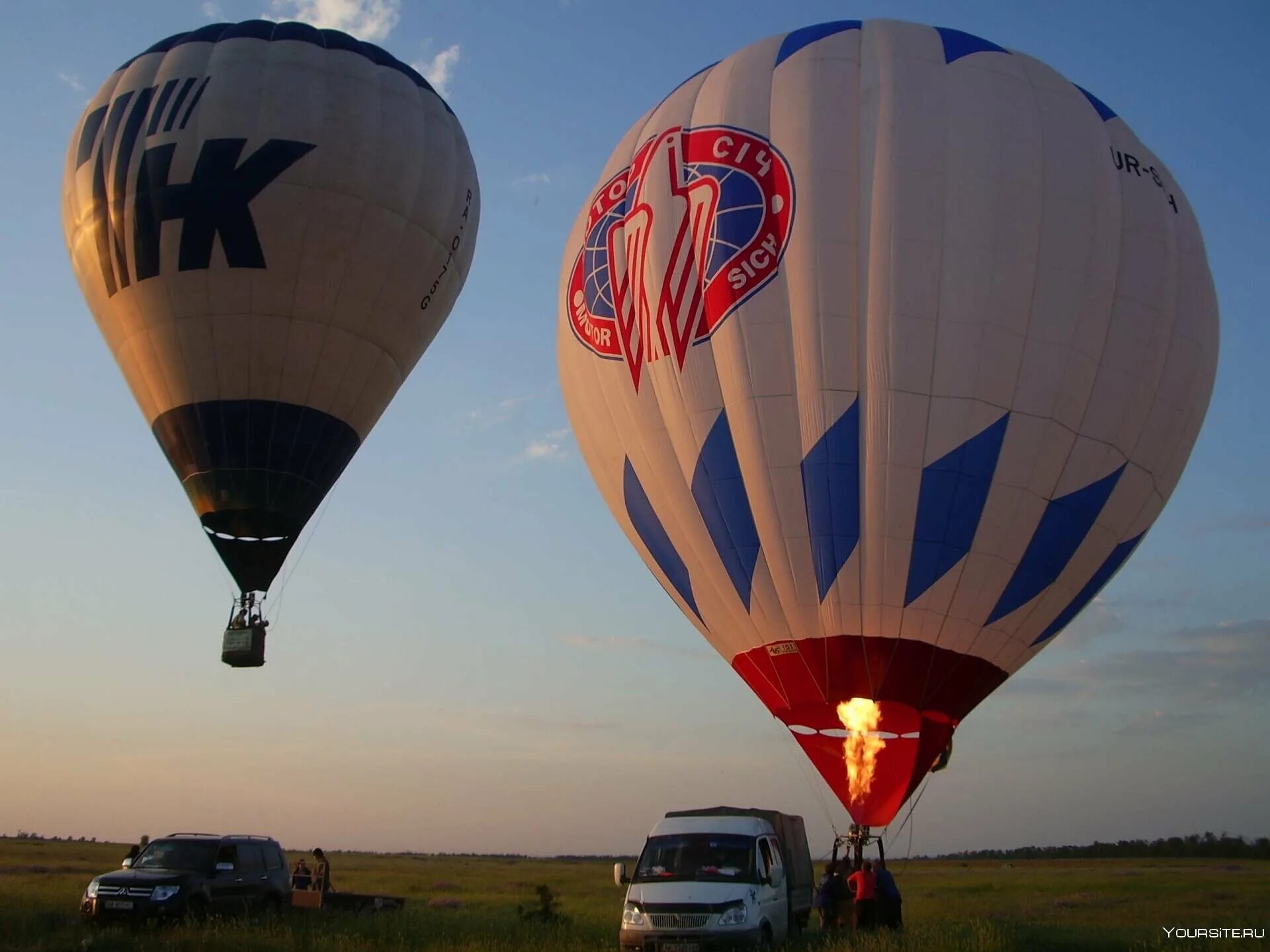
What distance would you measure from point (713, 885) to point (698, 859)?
0.54 metres

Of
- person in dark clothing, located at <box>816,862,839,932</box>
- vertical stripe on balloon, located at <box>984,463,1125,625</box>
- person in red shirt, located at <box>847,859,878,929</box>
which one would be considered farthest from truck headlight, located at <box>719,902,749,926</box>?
vertical stripe on balloon, located at <box>984,463,1125,625</box>

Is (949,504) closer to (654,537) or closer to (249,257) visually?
(654,537)

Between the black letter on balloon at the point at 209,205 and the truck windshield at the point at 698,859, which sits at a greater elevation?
the black letter on balloon at the point at 209,205

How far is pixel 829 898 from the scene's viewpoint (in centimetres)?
1401

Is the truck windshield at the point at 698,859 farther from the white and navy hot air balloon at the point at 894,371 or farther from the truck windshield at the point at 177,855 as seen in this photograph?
the truck windshield at the point at 177,855

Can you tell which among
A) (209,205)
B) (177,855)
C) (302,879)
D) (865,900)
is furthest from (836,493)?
(209,205)

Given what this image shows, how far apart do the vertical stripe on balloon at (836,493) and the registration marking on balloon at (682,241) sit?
201 centimetres

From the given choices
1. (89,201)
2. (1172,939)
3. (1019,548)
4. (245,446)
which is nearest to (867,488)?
(1019,548)

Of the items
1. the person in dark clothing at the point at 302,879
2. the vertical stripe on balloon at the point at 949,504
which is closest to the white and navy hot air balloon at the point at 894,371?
the vertical stripe on balloon at the point at 949,504

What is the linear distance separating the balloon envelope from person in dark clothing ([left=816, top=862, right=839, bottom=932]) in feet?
35.2

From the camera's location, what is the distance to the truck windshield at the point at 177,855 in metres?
12.9

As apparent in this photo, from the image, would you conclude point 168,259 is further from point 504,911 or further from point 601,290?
point 504,911

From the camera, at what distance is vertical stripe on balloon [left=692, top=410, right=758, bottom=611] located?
49.5 feet

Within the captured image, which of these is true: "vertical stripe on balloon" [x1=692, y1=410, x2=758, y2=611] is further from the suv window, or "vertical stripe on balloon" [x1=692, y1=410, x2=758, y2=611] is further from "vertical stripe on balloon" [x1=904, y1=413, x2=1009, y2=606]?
the suv window
